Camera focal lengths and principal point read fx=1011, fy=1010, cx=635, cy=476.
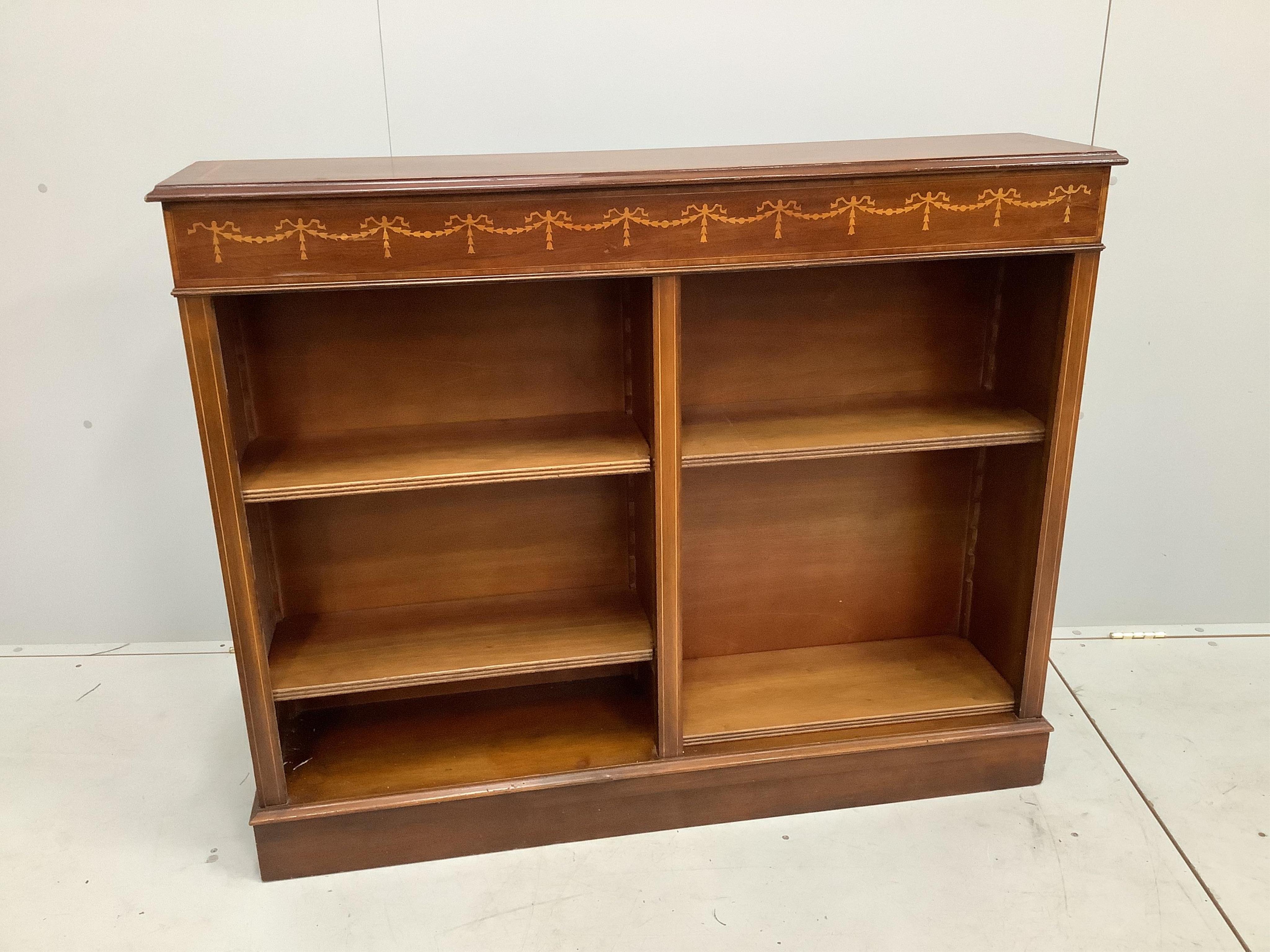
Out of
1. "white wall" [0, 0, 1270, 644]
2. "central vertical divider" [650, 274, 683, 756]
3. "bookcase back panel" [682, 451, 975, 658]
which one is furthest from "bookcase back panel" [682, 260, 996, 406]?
"white wall" [0, 0, 1270, 644]

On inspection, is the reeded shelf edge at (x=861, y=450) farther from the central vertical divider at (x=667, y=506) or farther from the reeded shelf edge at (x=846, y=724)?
the reeded shelf edge at (x=846, y=724)

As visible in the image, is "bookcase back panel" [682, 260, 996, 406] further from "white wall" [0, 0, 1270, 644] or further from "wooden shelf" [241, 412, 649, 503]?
"white wall" [0, 0, 1270, 644]

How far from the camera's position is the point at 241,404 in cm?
213

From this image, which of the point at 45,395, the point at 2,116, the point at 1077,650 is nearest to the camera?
the point at 2,116

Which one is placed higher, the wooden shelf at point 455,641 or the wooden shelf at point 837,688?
the wooden shelf at point 455,641

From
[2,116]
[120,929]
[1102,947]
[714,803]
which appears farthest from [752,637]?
[2,116]

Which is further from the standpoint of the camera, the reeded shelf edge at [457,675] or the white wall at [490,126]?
the white wall at [490,126]

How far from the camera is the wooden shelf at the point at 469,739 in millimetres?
2191

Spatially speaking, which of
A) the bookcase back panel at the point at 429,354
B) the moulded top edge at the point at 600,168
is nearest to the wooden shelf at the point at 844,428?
the bookcase back panel at the point at 429,354

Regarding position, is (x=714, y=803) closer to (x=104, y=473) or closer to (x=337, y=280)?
(x=337, y=280)

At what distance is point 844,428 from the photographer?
86.0 inches

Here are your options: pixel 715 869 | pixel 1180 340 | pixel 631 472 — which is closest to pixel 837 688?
pixel 715 869

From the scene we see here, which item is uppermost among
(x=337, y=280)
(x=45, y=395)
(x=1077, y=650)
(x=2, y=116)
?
(x=2, y=116)

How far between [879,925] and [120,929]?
149 centimetres
